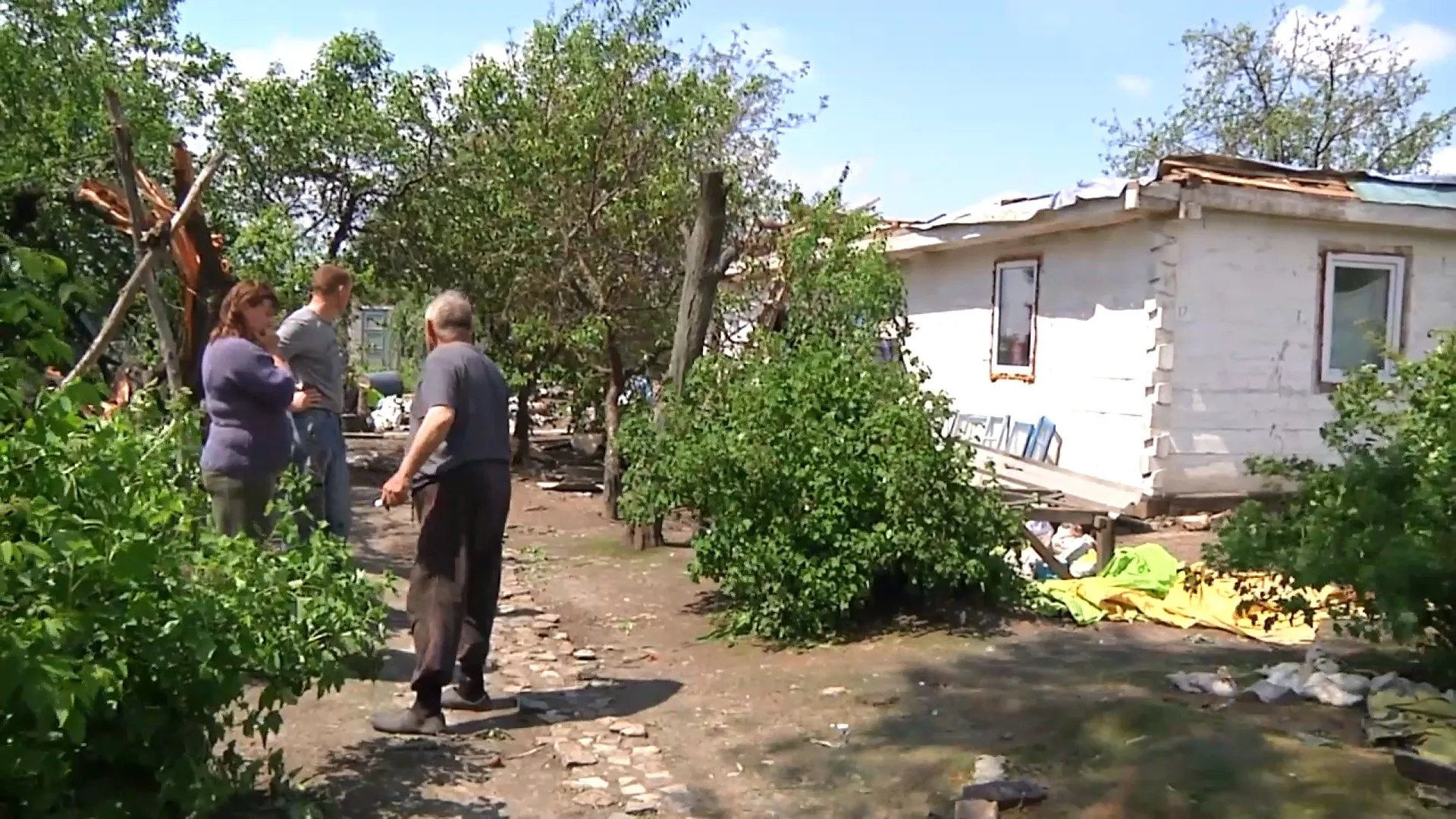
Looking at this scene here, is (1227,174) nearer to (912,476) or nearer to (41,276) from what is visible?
(912,476)

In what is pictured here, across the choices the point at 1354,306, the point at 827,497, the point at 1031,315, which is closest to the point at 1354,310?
the point at 1354,306

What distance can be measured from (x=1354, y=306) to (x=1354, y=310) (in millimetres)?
39

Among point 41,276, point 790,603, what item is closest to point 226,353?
point 41,276

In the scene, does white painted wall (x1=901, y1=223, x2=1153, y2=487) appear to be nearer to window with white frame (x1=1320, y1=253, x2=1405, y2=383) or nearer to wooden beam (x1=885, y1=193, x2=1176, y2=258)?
wooden beam (x1=885, y1=193, x2=1176, y2=258)

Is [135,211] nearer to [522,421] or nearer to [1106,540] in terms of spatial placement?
[1106,540]

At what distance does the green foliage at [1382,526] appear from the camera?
4812 millimetres

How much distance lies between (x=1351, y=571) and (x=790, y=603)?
8.93ft

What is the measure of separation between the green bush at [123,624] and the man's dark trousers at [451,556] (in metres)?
0.99

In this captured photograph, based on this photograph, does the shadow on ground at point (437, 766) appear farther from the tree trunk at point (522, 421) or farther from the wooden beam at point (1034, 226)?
the tree trunk at point (522, 421)

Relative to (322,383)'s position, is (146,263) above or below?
above

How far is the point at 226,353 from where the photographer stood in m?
5.38

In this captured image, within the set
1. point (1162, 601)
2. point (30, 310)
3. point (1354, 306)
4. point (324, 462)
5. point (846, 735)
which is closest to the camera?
point (30, 310)

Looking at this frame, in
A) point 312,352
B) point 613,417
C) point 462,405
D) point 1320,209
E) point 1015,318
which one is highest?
point 1320,209

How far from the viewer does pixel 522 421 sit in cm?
1559
